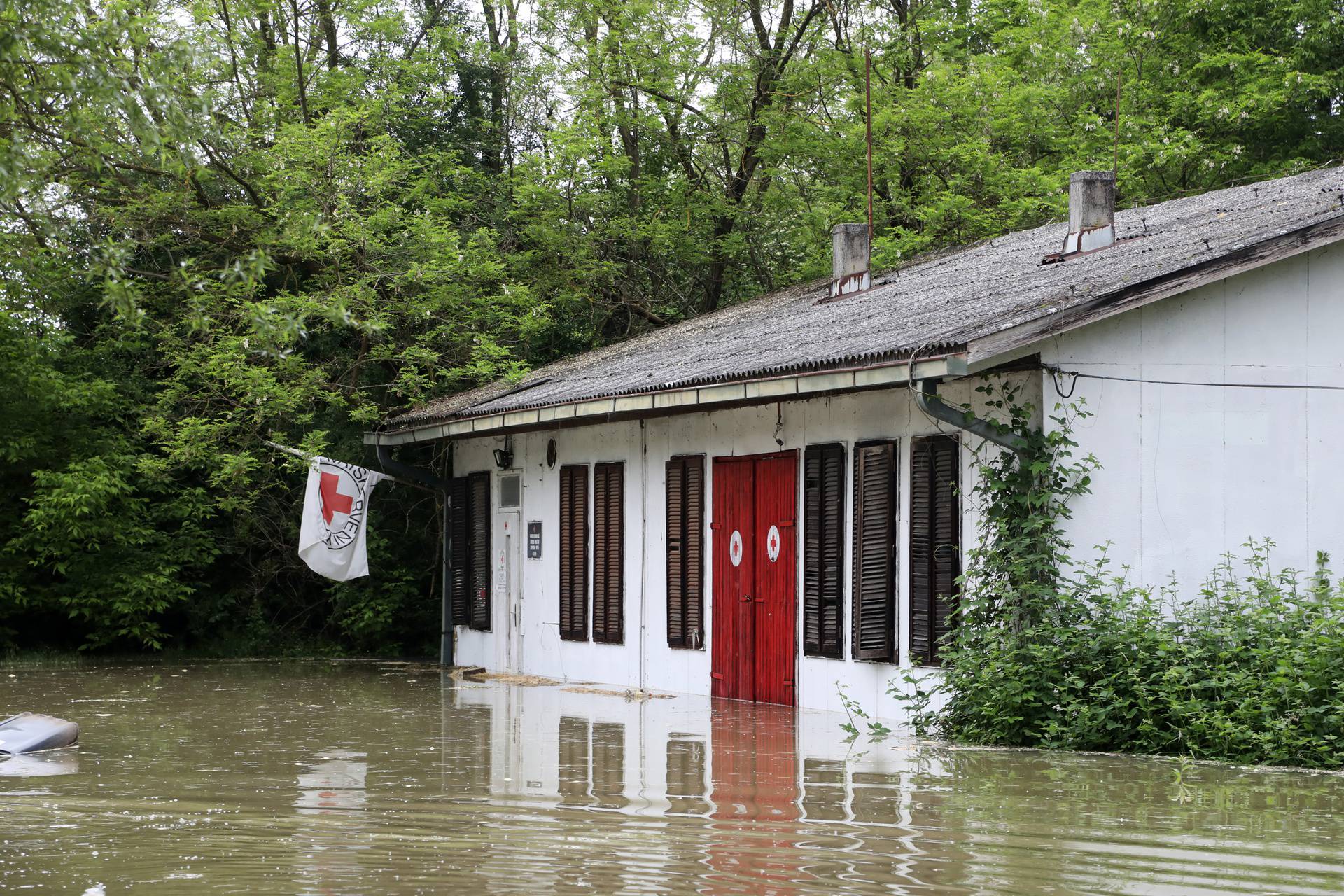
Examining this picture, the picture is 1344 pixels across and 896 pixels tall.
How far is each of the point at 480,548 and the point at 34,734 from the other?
9152 mm

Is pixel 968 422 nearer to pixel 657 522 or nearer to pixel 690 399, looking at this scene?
pixel 690 399

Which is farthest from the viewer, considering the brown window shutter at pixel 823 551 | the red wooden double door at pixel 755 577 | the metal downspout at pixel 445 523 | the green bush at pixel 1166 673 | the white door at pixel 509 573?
the metal downspout at pixel 445 523

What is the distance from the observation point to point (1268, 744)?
31.2ft

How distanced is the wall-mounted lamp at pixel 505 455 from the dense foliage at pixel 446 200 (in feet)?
4.28

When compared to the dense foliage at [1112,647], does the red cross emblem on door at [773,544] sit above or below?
above

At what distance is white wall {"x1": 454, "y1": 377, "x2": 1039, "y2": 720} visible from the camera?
1268 centimetres

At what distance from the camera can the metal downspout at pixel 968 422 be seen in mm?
11172

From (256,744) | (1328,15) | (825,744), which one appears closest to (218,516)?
(256,744)

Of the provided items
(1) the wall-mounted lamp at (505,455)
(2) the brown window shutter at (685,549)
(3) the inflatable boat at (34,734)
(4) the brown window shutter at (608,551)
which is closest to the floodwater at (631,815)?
(3) the inflatable boat at (34,734)

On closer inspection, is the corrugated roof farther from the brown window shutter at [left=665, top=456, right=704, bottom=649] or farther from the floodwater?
the floodwater

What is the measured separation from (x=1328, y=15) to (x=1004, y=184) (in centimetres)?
525

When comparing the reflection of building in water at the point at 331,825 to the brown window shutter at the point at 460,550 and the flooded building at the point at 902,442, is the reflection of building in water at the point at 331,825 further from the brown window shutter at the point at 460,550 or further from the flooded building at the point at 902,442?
the brown window shutter at the point at 460,550

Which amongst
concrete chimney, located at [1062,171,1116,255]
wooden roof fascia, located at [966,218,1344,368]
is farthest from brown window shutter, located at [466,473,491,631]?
wooden roof fascia, located at [966,218,1344,368]

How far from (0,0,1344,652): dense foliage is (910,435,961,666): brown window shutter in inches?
355
